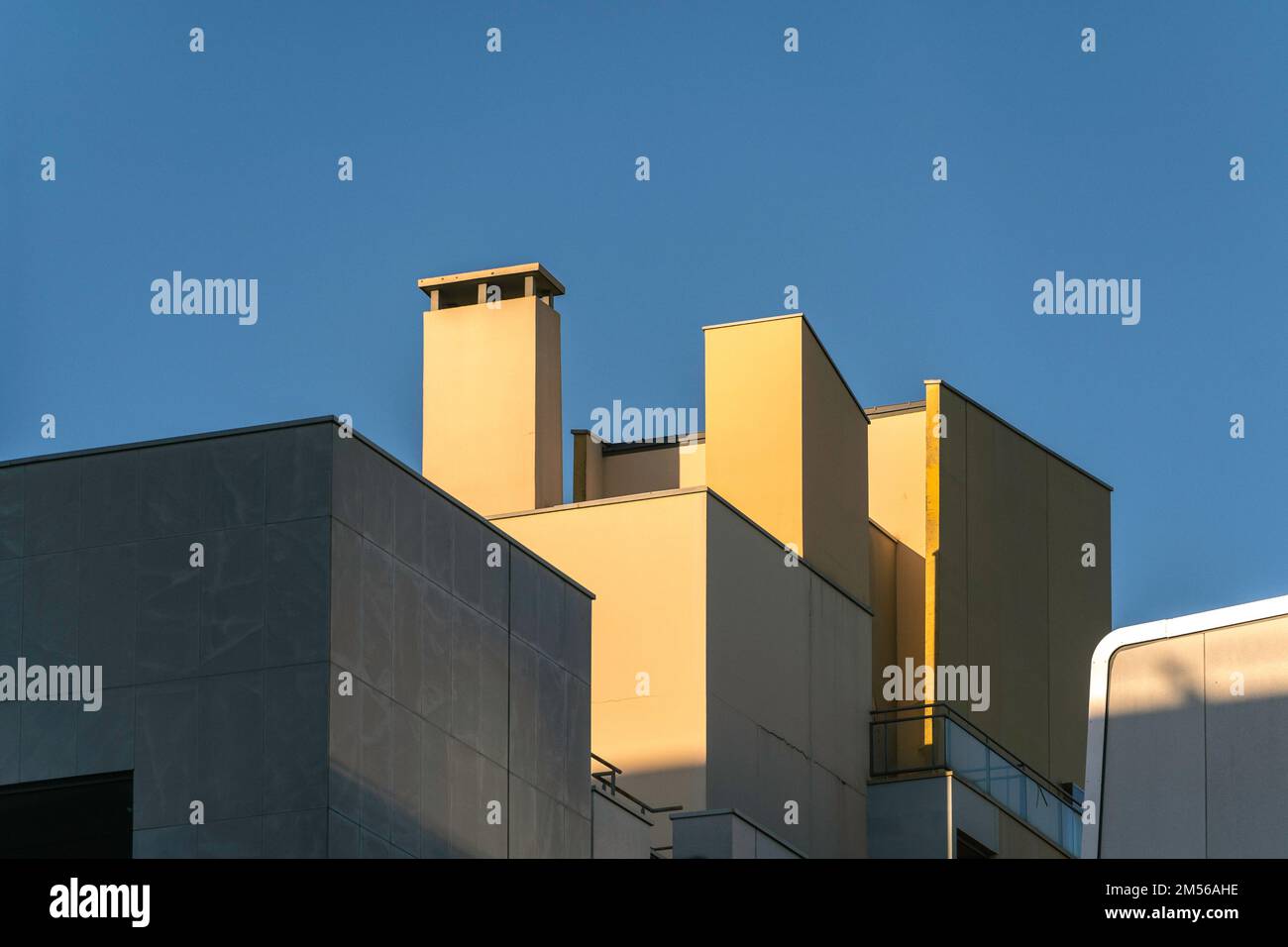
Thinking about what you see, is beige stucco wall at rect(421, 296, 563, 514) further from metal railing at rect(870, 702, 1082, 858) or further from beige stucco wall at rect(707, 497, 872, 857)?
metal railing at rect(870, 702, 1082, 858)

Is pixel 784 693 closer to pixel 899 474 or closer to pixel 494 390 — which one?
pixel 494 390

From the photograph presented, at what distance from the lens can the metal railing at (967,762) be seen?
35.8m

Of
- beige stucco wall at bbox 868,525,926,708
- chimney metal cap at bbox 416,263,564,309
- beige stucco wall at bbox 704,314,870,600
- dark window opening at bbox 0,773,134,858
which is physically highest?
chimney metal cap at bbox 416,263,564,309

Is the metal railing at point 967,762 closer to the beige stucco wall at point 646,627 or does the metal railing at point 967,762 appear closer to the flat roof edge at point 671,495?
A: the flat roof edge at point 671,495

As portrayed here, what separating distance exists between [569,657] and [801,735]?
29.7 feet

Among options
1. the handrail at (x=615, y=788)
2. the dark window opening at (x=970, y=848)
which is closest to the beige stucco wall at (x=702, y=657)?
the handrail at (x=615, y=788)

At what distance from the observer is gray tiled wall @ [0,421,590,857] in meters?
19.5

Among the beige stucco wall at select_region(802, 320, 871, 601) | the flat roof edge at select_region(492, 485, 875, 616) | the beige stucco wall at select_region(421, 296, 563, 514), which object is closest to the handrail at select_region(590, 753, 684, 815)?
the flat roof edge at select_region(492, 485, 875, 616)

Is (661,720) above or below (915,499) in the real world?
below

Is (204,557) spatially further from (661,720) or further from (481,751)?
(661,720)

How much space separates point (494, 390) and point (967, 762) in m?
9.77

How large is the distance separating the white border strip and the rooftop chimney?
62.9 ft
